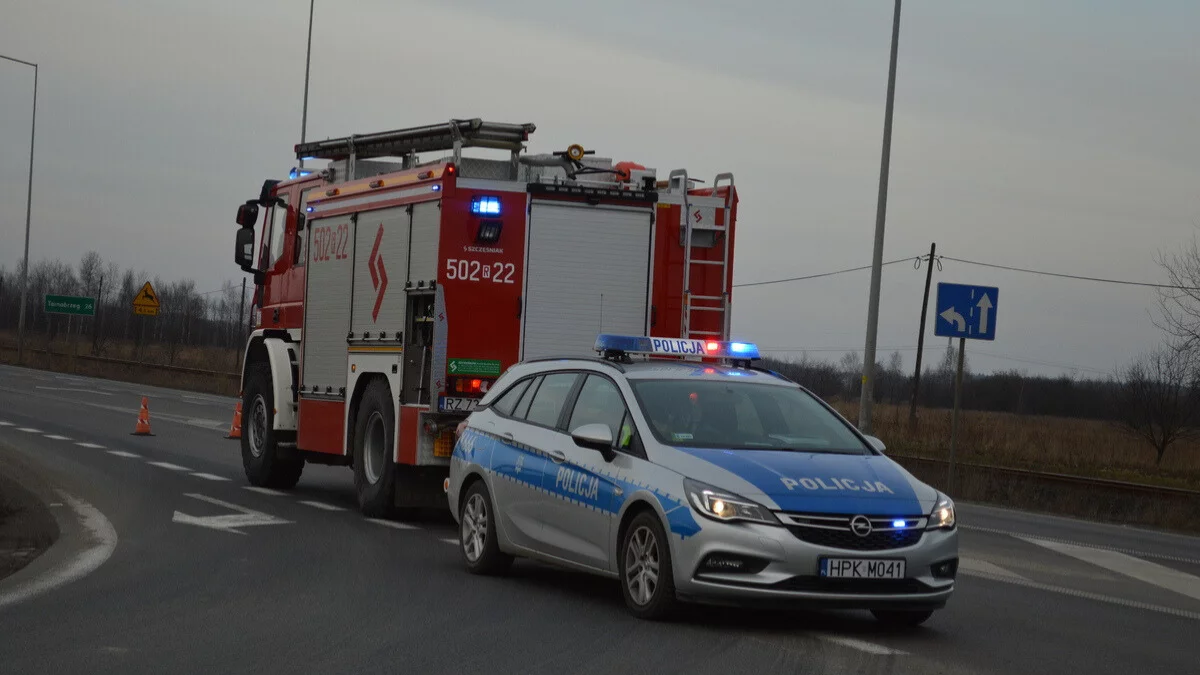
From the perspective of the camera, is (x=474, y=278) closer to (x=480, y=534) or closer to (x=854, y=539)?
(x=480, y=534)

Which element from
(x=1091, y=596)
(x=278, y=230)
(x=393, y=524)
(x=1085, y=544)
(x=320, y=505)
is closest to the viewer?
(x=1091, y=596)

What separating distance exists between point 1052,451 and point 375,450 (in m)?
24.3

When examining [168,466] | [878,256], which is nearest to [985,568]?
[168,466]

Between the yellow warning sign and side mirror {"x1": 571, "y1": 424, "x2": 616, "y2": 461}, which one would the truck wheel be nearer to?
side mirror {"x1": 571, "y1": 424, "x2": 616, "y2": 461}

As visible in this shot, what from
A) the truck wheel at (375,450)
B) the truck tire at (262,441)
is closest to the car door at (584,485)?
the truck wheel at (375,450)

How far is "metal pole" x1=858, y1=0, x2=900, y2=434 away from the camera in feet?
87.4

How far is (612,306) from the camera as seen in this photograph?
1447 centimetres

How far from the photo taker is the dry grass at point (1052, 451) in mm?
32406

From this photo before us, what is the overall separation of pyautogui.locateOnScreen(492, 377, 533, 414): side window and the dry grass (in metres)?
20.7

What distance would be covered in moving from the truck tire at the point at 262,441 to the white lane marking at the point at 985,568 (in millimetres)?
7832

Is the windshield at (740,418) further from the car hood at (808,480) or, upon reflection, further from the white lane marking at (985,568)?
the white lane marking at (985,568)

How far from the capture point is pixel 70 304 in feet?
251

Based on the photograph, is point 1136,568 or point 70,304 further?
point 70,304

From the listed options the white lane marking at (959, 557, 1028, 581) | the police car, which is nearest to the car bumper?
the police car
